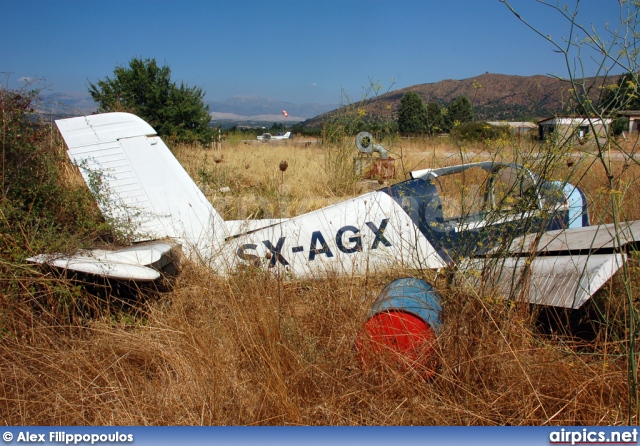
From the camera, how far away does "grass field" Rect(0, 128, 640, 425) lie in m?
2.19

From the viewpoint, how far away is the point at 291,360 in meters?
2.47

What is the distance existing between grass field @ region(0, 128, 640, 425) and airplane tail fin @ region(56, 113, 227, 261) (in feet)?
2.67

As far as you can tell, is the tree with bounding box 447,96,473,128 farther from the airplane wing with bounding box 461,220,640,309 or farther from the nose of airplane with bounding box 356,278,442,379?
the nose of airplane with bounding box 356,278,442,379

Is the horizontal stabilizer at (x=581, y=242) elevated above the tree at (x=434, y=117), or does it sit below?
below

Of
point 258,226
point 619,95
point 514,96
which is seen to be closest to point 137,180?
point 258,226

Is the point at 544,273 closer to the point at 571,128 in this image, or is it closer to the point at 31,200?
the point at 571,128

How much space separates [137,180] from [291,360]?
2.46 m

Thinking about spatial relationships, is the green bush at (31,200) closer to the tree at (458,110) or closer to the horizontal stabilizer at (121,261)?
the horizontal stabilizer at (121,261)

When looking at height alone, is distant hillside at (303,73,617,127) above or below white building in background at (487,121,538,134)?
above

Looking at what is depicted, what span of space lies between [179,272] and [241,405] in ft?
5.92

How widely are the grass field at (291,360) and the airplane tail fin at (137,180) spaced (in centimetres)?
81

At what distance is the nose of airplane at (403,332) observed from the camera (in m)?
2.43

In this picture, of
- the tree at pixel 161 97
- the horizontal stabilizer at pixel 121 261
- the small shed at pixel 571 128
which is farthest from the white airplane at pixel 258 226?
the tree at pixel 161 97

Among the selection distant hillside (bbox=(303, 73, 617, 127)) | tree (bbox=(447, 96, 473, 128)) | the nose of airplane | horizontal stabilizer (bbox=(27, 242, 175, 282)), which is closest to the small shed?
distant hillside (bbox=(303, 73, 617, 127))
